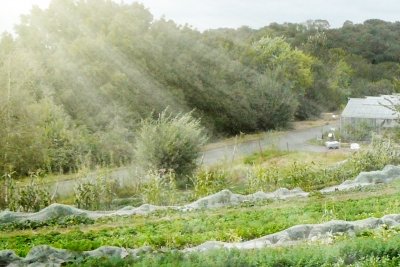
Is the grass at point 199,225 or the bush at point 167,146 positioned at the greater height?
the bush at point 167,146

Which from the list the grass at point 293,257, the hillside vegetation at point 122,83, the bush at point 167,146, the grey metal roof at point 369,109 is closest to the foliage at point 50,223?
the hillside vegetation at point 122,83

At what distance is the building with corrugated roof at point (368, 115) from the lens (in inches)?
1534

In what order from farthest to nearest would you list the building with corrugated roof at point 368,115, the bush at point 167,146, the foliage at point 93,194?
the building with corrugated roof at point 368,115, the bush at point 167,146, the foliage at point 93,194

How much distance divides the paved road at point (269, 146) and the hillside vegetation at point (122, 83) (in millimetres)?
2751

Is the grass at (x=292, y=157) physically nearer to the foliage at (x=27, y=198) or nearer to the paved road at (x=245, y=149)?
the paved road at (x=245, y=149)

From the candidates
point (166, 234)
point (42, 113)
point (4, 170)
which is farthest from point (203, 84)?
point (166, 234)

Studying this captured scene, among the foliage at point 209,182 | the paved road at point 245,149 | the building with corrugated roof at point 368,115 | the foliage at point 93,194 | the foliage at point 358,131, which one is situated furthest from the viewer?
the building with corrugated roof at point 368,115

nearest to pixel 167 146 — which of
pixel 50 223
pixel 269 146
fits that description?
pixel 50 223

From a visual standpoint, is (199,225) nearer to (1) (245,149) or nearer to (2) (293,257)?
(2) (293,257)

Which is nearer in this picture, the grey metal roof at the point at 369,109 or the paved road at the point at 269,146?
the paved road at the point at 269,146

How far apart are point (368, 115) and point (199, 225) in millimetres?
28352

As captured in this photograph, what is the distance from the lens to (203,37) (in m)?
46.2

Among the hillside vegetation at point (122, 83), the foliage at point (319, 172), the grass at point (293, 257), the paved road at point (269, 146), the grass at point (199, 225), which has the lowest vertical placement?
the paved road at point (269, 146)

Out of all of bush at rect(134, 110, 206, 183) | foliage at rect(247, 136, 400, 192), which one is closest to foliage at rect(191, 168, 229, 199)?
foliage at rect(247, 136, 400, 192)
